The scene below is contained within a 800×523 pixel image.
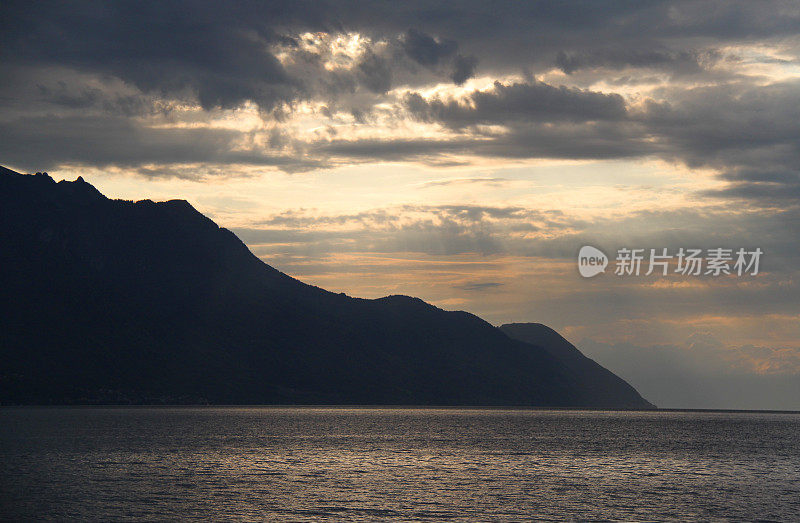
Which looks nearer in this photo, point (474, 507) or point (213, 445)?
point (474, 507)

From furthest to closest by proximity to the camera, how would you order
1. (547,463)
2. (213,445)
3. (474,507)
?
1. (213,445)
2. (547,463)
3. (474,507)

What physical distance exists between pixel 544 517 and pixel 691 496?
27.1 meters

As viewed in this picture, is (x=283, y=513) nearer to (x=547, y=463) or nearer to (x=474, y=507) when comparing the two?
(x=474, y=507)

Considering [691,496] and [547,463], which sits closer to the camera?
[691,496]

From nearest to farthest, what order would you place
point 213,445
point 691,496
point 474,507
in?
1. point 474,507
2. point 691,496
3. point 213,445

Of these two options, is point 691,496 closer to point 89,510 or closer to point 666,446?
point 89,510

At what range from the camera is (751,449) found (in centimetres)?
19112

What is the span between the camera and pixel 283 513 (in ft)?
252

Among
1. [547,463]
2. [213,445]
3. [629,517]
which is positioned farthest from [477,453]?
[629,517]

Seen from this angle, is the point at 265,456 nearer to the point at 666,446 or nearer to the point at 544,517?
the point at 544,517

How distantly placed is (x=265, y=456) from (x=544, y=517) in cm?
7540

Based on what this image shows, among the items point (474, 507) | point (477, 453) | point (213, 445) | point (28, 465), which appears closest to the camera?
point (474, 507)

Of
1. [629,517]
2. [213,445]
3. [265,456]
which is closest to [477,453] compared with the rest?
[265,456]

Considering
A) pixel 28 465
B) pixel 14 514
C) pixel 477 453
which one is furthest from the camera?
pixel 477 453
